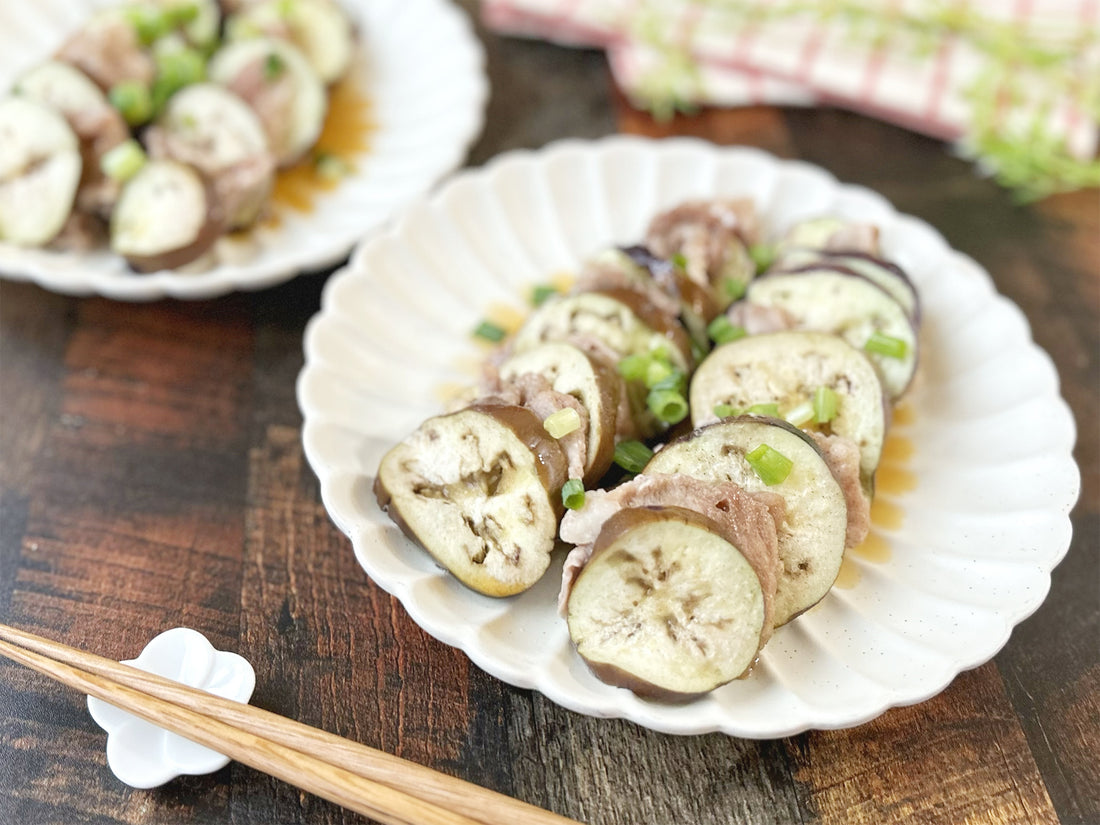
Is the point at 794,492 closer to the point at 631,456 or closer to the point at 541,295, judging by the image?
the point at 631,456

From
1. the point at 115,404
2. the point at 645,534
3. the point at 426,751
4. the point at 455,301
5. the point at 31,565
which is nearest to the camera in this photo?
the point at 645,534

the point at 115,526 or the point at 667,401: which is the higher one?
the point at 667,401

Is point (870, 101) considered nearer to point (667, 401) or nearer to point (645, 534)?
point (667, 401)

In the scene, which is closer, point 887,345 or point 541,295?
point 887,345

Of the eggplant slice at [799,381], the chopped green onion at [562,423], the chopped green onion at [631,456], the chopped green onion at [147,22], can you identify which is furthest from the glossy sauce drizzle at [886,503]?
the chopped green onion at [147,22]

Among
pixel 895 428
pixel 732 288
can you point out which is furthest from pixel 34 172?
pixel 895 428

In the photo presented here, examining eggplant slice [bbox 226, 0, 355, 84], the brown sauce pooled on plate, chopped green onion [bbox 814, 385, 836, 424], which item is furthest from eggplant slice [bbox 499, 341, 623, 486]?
eggplant slice [bbox 226, 0, 355, 84]

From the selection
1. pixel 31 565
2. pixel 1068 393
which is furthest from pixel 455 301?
pixel 1068 393
